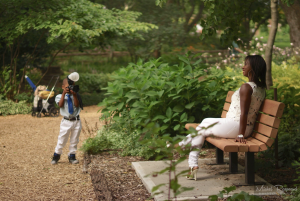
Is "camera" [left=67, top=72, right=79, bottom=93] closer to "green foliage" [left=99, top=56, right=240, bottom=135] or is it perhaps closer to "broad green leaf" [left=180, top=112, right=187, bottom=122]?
"green foliage" [left=99, top=56, right=240, bottom=135]

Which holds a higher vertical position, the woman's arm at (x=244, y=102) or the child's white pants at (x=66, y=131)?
the woman's arm at (x=244, y=102)

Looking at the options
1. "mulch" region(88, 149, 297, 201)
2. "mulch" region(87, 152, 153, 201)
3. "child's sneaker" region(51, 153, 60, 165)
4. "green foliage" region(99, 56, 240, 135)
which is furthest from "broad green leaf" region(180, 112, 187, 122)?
"child's sneaker" region(51, 153, 60, 165)

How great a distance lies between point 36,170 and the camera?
16.6 ft

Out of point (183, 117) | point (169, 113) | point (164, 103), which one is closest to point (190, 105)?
point (183, 117)

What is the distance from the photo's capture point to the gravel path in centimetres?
406

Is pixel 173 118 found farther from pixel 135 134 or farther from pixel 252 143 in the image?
pixel 252 143

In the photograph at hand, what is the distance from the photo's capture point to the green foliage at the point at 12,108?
409 inches

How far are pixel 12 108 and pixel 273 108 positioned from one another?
871cm

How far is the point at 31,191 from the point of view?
Result: 4160mm

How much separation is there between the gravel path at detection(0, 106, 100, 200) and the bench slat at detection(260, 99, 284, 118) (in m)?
2.11

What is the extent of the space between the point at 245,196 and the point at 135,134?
11.0 ft

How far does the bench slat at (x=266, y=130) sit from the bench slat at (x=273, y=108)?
15 centimetres

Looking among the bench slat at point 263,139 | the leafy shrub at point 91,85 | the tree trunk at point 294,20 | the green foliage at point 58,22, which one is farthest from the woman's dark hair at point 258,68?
the leafy shrub at point 91,85

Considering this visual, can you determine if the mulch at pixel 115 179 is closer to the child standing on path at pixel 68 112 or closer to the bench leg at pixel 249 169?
the child standing on path at pixel 68 112
